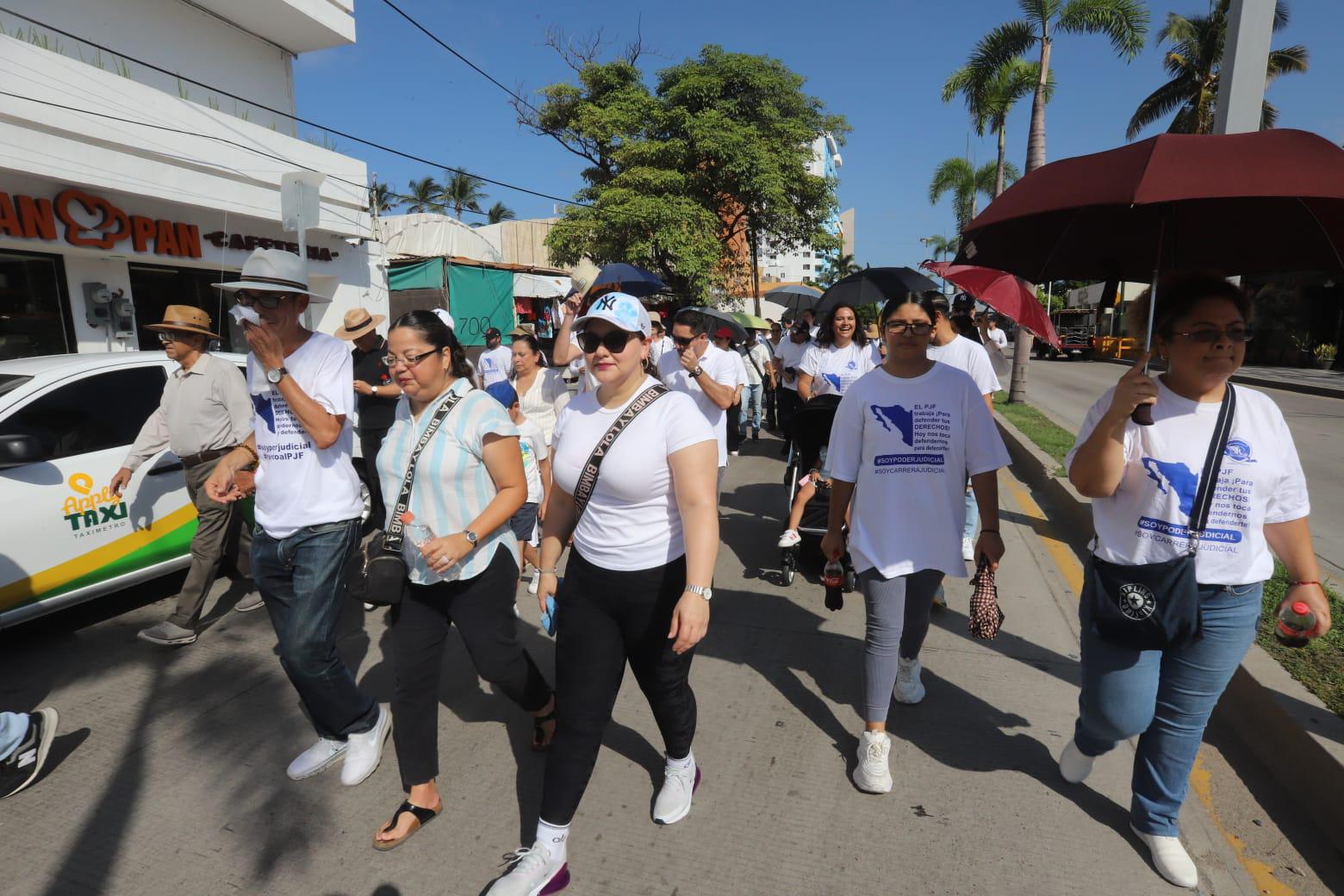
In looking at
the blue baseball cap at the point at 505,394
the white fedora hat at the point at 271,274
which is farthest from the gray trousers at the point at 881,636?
the blue baseball cap at the point at 505,394

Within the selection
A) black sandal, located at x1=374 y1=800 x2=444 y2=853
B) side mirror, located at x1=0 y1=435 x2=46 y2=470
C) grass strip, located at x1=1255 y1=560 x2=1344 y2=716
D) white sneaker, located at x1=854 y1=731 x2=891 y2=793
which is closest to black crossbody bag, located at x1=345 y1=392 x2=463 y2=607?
black sandal, located at x1=374 y1=800 x2=444 y2=853

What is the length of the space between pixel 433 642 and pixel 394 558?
0.35 m

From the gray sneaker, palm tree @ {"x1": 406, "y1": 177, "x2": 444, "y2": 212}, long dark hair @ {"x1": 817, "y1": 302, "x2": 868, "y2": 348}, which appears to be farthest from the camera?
palm tree @ {"x1": 406, "y1": 177, "x2": 444, "y2": 212}

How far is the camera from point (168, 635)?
13.8 feet

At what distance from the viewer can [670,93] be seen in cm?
2250

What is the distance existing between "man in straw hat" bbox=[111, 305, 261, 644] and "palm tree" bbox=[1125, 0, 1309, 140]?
29.2 metres

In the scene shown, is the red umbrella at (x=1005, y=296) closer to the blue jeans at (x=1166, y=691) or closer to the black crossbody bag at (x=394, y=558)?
the blue jeans at (x=1166, y=691)

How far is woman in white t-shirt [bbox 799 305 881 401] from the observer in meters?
5.66

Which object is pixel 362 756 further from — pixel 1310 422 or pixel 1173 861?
pixel 1310 422

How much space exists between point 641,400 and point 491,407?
640mm

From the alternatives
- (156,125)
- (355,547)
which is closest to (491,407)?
(355,547)

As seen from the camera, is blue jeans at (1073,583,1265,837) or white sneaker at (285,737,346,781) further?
white sneaker at (285,737,346,781)

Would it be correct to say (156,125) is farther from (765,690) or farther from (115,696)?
(765,690)

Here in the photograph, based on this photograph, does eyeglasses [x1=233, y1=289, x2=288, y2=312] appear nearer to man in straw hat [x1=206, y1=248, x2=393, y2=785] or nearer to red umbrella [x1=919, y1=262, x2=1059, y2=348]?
man in straw hat [x1=206, y1=248, x2=393, y2=785]
